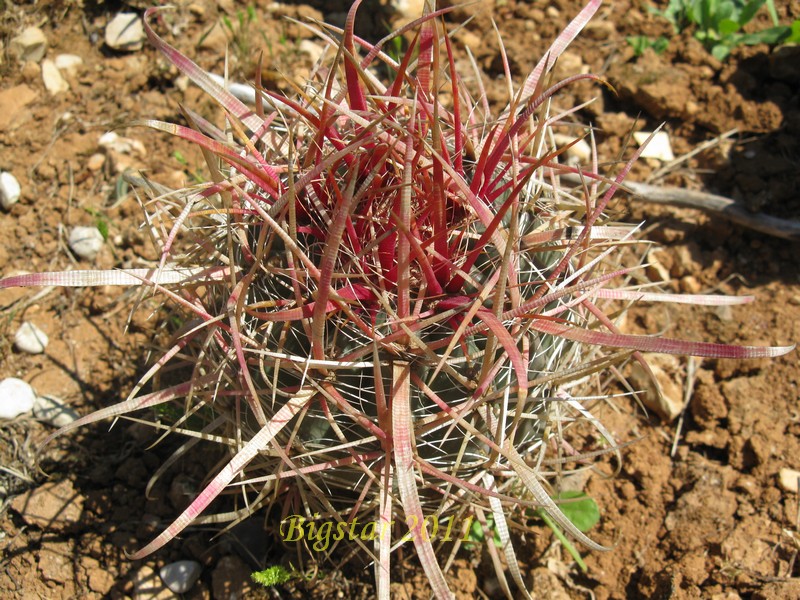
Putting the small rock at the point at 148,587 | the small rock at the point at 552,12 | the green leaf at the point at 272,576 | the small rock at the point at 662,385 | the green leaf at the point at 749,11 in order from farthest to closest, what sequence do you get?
the small rock at the point at 552,12 → the green leaf at the point at 749,11 → the small rock at the point at 662,385 → the small rock at the point at 148,587 → the green leaf at the point at 272,576

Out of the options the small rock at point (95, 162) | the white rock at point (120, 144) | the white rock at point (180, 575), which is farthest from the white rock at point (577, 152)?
the white rock at point (180, 575)

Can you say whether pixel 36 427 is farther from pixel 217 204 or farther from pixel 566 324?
pixel 566 324

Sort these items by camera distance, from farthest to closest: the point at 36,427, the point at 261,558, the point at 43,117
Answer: the point at 43,117 < the point at 36,427 < the point at 261,558

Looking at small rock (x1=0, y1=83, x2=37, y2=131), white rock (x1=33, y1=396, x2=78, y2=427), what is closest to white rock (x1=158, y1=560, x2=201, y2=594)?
white rock (x1=33, y1=396, x2=78, y2=427)

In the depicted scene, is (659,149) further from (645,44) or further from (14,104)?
(14,104)

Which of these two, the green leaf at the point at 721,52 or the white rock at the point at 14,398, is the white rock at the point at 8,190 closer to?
the white rock at the point at 14,398

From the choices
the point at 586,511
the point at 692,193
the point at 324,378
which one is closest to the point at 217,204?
the point at 324,378
